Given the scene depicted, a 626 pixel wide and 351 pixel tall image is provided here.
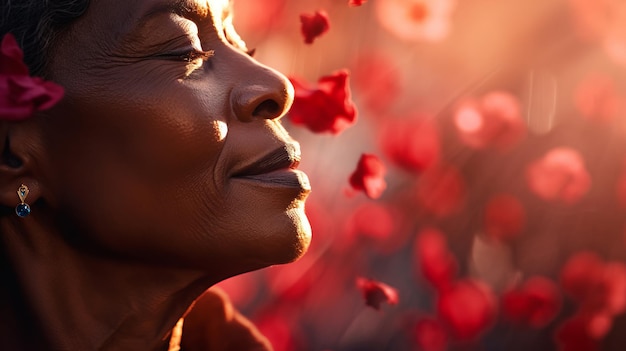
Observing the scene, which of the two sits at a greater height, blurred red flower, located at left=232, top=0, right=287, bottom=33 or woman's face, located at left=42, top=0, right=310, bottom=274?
woman's face, located at left=42, top=0, right=310, bottom=274

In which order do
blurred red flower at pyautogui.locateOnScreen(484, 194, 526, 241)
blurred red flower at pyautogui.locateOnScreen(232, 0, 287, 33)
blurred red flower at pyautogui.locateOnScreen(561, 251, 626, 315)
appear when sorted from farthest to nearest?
1. blurred red flower at pyautogui.locateOnScreen(484, 194, 526, 241)
2. blurred red flower at pyautogui.locateOnScreen(561, 251, 626, 315)
3. blurred red flower at pyautogui.locateOnScreen(232, 0, 287, 33)

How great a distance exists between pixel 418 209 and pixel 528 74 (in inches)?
30.9

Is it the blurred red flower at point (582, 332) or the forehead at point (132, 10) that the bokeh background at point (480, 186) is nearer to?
the blurred red flower at point (582, 332)

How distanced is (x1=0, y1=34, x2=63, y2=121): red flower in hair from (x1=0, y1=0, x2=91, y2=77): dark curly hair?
112 millimetres

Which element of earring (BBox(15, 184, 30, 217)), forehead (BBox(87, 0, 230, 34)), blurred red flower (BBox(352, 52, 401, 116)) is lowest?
blurred red flower (BBox(352, 52, 401, 116))

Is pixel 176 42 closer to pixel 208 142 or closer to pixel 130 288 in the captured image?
pixel 208 142

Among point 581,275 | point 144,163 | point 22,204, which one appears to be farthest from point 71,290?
point 581,275

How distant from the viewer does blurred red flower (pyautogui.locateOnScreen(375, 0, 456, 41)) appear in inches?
150

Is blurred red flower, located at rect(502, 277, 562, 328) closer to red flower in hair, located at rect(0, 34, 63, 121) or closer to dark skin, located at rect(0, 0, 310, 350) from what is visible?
dark skin, located at rect(0, 0, 310, 350)

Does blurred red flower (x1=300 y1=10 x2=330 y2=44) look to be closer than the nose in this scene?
No

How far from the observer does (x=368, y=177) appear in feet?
7.68

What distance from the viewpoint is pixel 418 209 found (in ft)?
13.3

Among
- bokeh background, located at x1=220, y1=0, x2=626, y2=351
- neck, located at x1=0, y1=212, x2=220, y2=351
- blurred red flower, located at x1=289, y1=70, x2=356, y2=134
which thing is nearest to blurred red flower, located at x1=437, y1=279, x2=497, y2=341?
bokeh background, located at x1=220, y1=0, x2=626, y2=351

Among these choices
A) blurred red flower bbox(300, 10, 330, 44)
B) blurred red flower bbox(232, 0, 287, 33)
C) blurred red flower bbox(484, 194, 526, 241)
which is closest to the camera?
blurred red flower bbox(300, 10, 330, 44)
